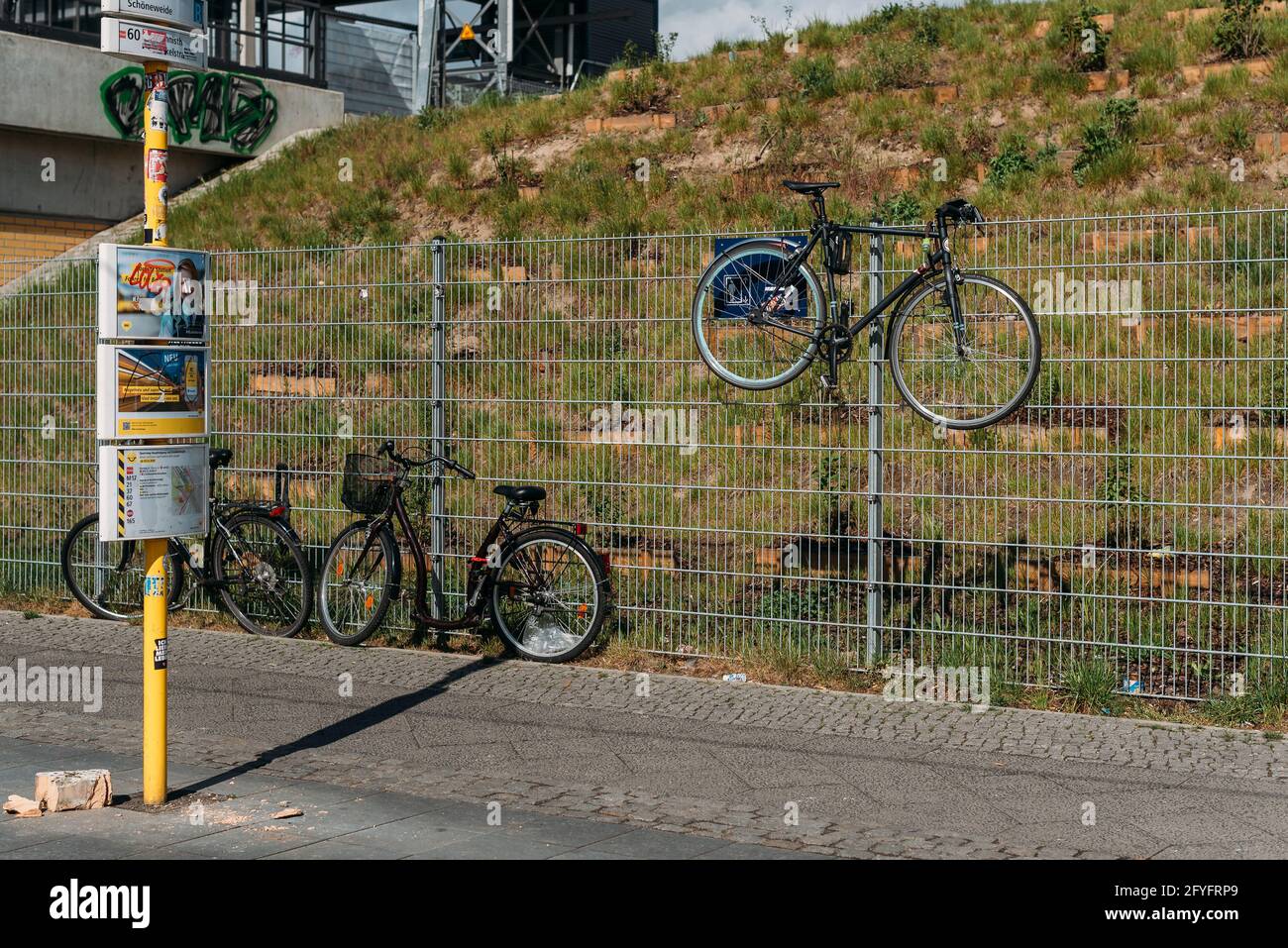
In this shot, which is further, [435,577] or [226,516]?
[226,516]

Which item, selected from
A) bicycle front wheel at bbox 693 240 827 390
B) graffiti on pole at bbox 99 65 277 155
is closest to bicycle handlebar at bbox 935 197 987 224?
bicycle front wheel at bbox 693 240 827 390

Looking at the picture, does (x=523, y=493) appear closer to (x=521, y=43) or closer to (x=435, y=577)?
(x=435, y=577)

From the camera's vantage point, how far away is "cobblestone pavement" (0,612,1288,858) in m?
6.58

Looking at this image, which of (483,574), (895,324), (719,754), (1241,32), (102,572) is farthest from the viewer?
(1241,32)

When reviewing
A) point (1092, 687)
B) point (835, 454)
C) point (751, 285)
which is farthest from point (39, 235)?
point (1092, 687)

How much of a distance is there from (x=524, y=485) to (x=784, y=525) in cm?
181

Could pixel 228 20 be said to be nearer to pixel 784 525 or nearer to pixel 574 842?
pixel 784 525

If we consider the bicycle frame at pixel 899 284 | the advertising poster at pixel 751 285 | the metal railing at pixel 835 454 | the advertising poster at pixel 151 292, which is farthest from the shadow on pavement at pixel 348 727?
the bicycle frame at pixel 899 284

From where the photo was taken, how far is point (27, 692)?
946 centimetres

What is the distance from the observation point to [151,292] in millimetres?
6691

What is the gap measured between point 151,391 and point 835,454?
16.0ft

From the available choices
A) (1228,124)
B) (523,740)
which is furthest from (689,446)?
(1228,124)

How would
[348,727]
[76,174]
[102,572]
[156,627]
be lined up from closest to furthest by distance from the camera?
[156,627], [348,727], [102,572], [76,174]

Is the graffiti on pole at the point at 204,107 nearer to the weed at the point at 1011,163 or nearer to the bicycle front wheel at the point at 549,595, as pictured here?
the weed at the point at 1011,163
